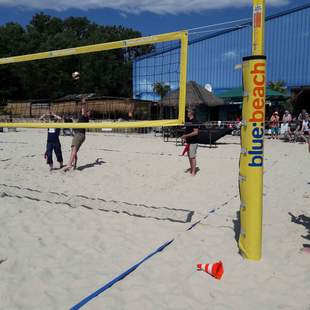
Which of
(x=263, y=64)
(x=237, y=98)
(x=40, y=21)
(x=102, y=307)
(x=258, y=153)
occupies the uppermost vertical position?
(x=40, y=21)

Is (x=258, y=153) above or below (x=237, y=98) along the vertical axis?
below

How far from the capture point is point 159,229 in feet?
12.6

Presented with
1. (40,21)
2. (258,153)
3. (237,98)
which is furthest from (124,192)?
(40,21)

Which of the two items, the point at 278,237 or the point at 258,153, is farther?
the point at 278,237

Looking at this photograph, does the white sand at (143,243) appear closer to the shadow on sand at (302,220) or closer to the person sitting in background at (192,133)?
the shadow on sand at (302,220)

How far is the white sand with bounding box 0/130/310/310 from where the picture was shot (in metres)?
2.52

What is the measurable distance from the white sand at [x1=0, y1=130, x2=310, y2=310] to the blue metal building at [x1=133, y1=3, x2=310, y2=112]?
17.0 m

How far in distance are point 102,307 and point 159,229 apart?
1.53 metres

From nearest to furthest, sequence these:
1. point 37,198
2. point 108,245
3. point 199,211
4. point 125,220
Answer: point 108,245 → point 125,220 → point 199,211 → point 37,198

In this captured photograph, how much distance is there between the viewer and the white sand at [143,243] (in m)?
2.52

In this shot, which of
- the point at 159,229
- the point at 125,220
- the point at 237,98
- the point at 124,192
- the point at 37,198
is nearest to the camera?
the point at 159,229

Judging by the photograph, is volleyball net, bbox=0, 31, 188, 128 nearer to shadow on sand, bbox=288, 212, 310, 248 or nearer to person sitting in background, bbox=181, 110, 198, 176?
person sitting in background, bbox=181, 110, 198, 176

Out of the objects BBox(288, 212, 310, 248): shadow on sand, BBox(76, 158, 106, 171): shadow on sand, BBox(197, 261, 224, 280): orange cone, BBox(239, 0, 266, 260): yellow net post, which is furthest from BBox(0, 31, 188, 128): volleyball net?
BBox(197, 261, 224, 280): orange cone

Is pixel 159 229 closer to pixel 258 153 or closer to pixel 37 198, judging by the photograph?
pixel 258 153
